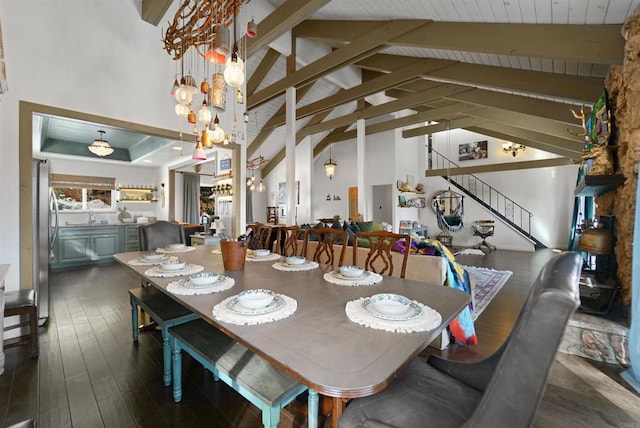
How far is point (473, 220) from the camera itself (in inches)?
319

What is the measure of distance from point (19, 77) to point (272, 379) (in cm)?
356

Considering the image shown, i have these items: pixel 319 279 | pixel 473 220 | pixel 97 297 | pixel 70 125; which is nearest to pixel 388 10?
pixel 319 279

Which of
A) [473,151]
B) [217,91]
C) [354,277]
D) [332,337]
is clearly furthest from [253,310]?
[473,151]

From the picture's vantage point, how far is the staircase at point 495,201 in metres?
7.67

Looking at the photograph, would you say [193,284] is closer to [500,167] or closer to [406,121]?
[406,121]

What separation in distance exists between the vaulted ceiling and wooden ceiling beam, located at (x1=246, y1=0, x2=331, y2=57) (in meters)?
0.01

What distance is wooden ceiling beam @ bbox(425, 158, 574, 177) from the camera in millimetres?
6894

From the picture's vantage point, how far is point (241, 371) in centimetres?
116

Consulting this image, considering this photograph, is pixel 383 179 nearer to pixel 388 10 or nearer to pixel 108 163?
pixel 388 10

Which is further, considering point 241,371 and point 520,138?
point 520,138

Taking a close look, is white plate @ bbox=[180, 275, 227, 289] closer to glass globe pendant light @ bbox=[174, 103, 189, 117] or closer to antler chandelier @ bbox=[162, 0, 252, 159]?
antler chandelier @ bbox=[162, 0, 252, 159]

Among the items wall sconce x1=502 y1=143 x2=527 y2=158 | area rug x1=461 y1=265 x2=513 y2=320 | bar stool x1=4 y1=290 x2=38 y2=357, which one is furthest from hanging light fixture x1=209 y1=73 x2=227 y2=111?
wall sconce x1=502 y1=143 x2=527 y2=158

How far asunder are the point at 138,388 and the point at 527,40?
4295mm

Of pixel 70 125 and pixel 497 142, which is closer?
pixel 70 125
